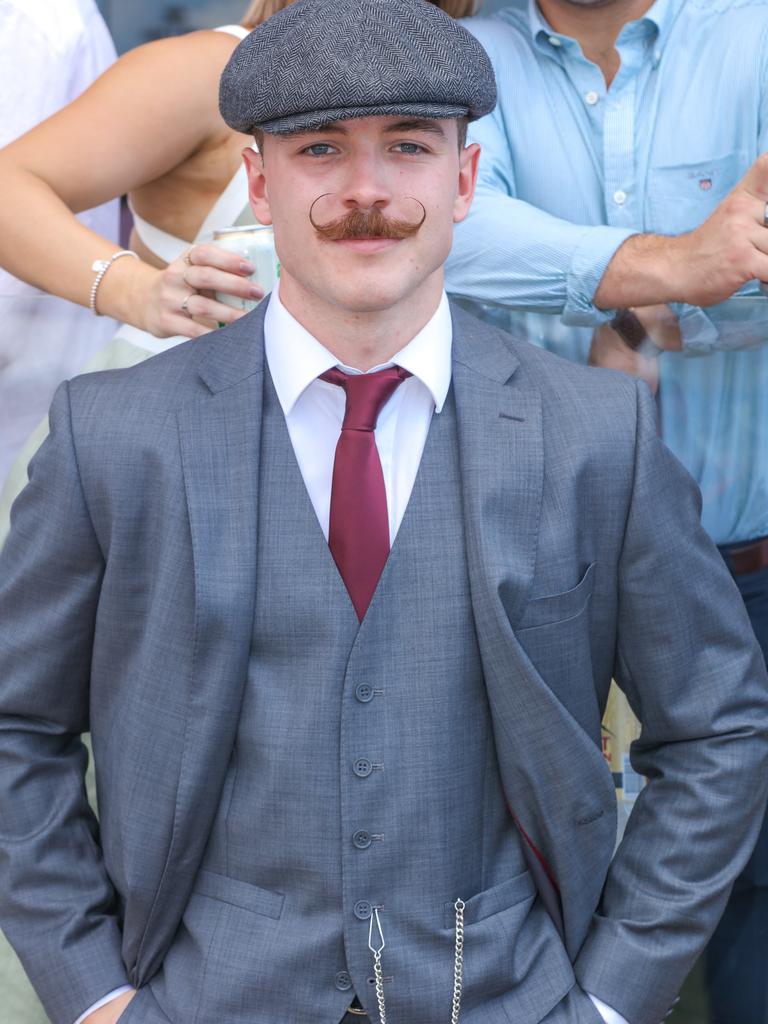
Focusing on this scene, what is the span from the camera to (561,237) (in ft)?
6.79

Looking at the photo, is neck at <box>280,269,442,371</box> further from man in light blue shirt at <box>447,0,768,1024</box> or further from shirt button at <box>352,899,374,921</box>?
shirt button at <box>352,899,374,921</box>

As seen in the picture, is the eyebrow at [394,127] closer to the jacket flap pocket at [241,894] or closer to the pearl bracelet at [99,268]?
the pearl bracelet at [99,268]

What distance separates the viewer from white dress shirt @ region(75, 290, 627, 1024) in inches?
66.8

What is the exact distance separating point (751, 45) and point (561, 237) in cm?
39

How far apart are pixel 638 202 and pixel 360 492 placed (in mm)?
759

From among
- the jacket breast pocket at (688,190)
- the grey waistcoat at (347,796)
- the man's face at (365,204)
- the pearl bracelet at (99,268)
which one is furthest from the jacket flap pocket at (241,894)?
the jacket breast pocket at (688,190)

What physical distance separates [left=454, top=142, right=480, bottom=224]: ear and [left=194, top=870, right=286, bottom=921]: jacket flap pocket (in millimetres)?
810

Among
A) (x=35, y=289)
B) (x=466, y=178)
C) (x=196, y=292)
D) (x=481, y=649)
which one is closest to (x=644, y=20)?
(x=466, y=178)

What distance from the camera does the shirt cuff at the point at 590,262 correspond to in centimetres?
204

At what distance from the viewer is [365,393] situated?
66.4 inches

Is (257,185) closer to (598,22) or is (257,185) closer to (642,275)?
(642,275)

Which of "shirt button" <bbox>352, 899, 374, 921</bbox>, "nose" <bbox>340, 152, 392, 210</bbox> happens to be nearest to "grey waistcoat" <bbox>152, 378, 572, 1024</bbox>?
"shirt button" <bbox>352, 899, 374, 921</bbox>

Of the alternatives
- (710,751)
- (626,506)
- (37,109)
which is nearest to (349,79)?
(626,506)

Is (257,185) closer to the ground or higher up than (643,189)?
higher up
